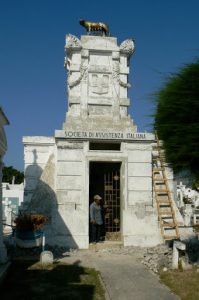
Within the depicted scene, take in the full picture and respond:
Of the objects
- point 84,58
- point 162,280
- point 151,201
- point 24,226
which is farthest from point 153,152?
point 162,280

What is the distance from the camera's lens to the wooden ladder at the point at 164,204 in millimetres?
12312

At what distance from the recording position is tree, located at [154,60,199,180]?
789 cm

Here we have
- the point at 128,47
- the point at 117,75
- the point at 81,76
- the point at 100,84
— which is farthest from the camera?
the point at 128,47

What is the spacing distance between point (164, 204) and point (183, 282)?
17.3ft

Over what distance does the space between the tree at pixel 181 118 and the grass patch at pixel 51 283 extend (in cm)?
295

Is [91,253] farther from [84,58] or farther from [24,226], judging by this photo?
[84,58]

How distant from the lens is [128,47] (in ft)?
47.3

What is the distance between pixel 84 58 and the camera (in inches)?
556

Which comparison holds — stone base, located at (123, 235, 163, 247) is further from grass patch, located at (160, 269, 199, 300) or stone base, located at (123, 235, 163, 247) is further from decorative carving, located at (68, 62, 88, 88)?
decorative carving, located at (68, 62, 88, 88)

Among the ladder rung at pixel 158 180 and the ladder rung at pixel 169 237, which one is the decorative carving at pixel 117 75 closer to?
the ladder rung at pixel 158 180

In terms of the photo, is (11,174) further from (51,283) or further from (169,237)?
(51,283)

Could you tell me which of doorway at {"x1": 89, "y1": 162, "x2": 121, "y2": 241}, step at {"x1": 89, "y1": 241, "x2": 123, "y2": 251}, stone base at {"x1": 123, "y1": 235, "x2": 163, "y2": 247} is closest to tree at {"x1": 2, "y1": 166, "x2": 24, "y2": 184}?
doorway at {"x1": 89, "y1": 162, "x2": 121, "y2": 241}

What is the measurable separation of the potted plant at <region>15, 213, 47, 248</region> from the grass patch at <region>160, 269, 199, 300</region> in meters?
3.41

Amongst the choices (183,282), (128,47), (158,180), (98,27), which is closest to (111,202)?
(158,180)
